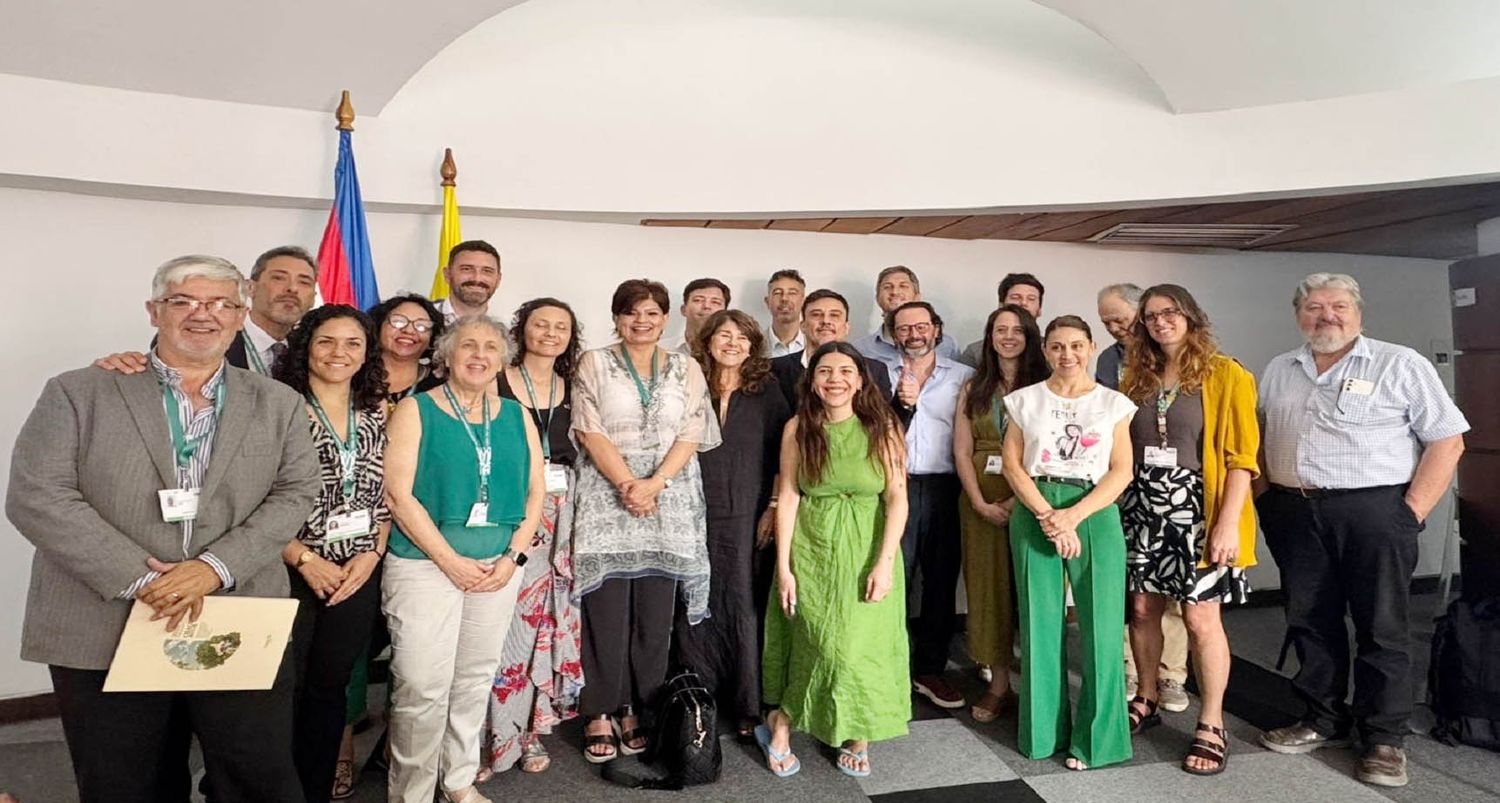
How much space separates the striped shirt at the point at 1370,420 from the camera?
257cm

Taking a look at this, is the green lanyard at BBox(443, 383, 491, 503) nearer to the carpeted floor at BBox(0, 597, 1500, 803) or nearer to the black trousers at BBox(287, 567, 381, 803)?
the black trousers at BBox(287, 567, 381, 803)

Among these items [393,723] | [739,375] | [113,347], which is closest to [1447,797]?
[739,375]

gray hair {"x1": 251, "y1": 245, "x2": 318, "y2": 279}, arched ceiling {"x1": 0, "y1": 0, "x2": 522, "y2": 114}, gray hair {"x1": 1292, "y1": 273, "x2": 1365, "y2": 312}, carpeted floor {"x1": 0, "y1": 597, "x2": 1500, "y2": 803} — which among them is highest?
arched ceiling {"x1": 0, "y1": 0, "x2": 522, "y2": 114}

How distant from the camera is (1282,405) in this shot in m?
2.78

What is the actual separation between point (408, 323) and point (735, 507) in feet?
4.13

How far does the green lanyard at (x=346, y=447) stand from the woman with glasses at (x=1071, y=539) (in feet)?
6.87

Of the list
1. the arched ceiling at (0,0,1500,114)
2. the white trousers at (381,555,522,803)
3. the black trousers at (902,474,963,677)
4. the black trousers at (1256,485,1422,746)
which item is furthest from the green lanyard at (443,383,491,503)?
the black trousers at (1256,485,1422,746)

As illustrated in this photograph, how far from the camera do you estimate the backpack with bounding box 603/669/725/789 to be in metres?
2.42

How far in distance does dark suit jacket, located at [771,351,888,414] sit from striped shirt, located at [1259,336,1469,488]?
1495 millimetres

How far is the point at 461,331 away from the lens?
83.9 inches

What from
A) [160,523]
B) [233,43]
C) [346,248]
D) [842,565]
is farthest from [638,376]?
[233,43]

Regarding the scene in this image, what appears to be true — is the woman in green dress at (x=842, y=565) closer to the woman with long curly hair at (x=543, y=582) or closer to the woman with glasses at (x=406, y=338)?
the woman with long curly hair at (x=543, y=582)

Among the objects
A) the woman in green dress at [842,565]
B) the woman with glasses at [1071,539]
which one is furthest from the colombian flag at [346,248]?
the woman with glasses at [1071,539]

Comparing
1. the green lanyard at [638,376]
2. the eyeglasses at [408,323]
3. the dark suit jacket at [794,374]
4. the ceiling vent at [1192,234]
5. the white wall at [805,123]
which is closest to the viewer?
the eyeglasses at [408,323]
